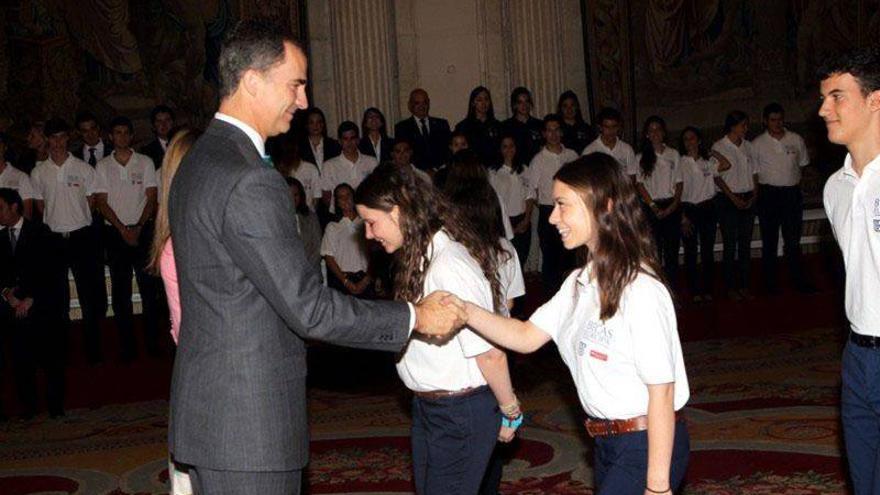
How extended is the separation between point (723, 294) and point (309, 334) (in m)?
9.12

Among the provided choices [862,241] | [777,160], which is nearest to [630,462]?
[862,241]

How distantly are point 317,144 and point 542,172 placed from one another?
1955mm

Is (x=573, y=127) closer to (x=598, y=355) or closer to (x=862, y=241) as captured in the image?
(x=862, y=241)

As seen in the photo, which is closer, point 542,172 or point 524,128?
point 542,172

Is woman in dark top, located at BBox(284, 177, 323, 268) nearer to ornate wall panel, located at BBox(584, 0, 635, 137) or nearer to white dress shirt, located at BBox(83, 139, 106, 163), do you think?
white dress shirt, located at BBox(83, 139, 106, 163)

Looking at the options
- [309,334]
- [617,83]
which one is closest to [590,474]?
[309,334]

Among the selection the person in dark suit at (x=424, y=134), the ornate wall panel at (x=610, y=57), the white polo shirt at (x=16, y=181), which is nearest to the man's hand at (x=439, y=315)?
the white polo shirt at (x=16, y=181)

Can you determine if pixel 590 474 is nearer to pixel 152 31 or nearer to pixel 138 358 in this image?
pixel 138 358

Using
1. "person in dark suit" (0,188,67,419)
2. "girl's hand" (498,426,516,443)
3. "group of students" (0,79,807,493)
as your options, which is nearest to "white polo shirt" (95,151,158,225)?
"person in dark suit" (0,188,67,419)

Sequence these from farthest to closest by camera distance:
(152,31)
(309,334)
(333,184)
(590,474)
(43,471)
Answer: (152,31)
(333,184)
(43,471)
(590,474)
(309,334)

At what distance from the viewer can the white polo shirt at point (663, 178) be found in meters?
12.1

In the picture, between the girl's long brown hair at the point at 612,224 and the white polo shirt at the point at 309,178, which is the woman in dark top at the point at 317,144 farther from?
the girl's long brown hair at the point at 612,224

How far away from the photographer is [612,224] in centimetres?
384

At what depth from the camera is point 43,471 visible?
25.1ft
